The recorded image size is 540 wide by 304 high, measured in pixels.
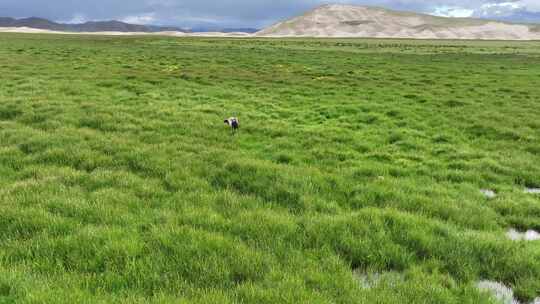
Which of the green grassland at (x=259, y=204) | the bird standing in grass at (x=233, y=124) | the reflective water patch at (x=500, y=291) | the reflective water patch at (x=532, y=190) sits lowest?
the reflective water patch at (x=500, y=291)

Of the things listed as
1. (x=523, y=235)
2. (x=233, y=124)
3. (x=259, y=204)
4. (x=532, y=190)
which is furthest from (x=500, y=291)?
(x=233, y=124)

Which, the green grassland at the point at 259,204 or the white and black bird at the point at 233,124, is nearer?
the green grassland at the point at 259,204

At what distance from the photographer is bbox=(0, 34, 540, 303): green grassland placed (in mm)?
4703

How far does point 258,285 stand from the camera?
4605mm

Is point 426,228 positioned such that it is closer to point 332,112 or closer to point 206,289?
point 206,289

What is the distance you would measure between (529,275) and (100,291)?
19.1 feet

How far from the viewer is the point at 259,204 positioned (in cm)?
705

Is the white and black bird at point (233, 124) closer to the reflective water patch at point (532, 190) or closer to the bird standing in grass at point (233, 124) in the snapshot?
the bird standing in grass at point (233, 124)

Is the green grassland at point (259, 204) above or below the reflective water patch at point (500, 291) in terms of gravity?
above

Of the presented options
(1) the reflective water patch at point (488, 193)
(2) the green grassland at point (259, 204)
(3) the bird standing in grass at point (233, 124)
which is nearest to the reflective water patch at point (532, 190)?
(2) the green grassland at point (259, 204)

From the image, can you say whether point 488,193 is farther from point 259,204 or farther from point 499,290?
point 259,204

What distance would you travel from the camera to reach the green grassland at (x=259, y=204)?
4.70 metres

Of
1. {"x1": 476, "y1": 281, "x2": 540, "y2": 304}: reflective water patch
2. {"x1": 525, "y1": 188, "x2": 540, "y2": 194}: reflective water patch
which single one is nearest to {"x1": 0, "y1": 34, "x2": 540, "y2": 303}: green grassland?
{"x1": 476, "y1": 281, "x2": 540, "y2": 304}: reflective water patch

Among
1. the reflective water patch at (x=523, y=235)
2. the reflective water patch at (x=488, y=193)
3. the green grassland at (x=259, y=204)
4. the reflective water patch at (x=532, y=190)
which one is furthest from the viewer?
the reflective water patch at (x=532, y=190)
